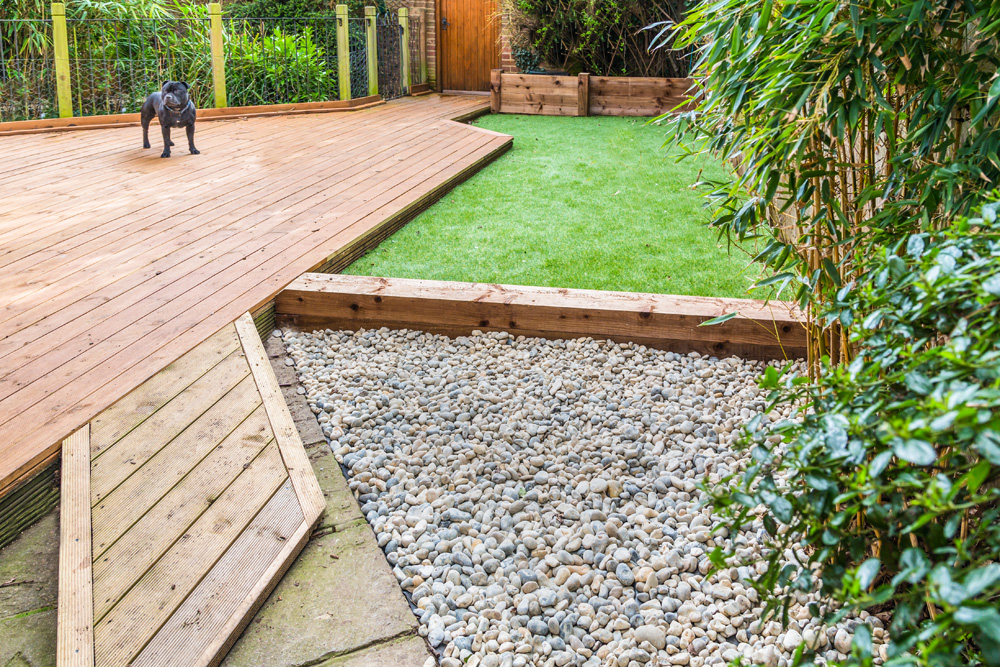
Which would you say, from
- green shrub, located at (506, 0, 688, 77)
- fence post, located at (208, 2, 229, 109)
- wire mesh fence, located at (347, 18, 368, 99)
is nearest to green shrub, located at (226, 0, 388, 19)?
wire mesh fence, located at (347, 18, 368, 99)

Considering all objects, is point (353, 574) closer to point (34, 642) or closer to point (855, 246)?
point (34, 642)

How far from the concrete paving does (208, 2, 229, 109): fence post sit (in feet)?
23.1

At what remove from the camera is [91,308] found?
275 cm

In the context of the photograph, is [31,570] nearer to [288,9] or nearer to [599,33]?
[599,33]

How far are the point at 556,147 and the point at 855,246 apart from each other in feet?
18.4

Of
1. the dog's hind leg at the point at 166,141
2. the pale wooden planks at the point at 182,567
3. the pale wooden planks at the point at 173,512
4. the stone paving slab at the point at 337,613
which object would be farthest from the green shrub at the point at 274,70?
the stone paving slab at the point at 337,613

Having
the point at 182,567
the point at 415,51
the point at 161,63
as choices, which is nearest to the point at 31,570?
the point at 182,567

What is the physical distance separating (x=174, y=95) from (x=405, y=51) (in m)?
5.63

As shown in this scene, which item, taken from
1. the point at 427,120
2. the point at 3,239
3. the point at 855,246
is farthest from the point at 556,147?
the point at 855,246

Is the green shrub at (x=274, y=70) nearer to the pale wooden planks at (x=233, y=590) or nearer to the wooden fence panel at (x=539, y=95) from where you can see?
the wooden fence panel at (x=539, y=95)

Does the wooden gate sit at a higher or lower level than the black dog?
higher

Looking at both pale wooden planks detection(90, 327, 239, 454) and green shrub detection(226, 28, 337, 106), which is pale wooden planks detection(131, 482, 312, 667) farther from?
green shrub detection(226, 28, 337, 106)

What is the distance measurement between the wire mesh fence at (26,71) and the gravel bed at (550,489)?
623 cm

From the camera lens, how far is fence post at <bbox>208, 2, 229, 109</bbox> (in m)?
7.76
